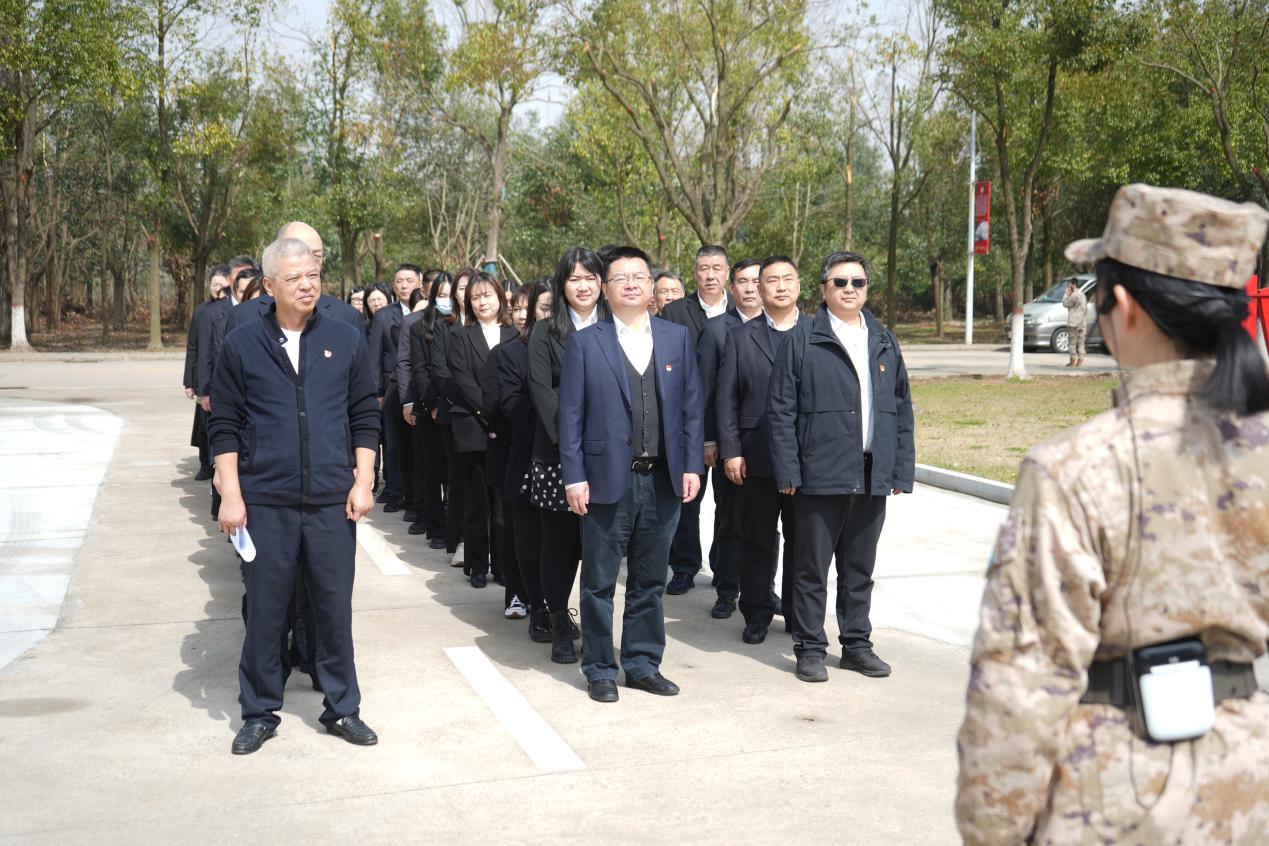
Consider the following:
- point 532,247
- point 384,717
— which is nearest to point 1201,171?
point 532,247

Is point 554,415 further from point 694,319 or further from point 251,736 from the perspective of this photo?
point 251,736

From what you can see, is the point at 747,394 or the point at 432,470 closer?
the point at 747,394

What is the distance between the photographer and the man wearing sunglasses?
6.14 m

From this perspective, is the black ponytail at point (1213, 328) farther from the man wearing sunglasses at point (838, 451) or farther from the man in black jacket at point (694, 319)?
the man in black jacket at point (694, 319)

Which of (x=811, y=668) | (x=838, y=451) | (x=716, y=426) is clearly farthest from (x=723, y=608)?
(x=838, y=451)

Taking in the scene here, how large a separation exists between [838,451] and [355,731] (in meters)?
2.60

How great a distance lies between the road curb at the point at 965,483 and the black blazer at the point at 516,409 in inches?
197

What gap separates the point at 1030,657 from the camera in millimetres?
2035

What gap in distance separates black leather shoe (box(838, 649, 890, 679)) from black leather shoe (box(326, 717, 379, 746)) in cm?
235

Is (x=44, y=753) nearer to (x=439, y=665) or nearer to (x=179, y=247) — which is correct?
(x=439, y=665)

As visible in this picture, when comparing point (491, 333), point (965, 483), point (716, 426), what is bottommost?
point (965, 483)

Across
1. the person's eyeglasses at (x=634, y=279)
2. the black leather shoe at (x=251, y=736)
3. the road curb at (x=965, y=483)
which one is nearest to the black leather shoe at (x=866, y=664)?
the person's eyeglasses at (x=634, y=279)

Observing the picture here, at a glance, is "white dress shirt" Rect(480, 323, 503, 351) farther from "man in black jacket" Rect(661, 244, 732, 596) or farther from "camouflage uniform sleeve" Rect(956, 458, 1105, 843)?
"camouflage uniform sleeve" Rect(956, 458, 1105, 843)

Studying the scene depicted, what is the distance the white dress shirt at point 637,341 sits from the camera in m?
5.91
